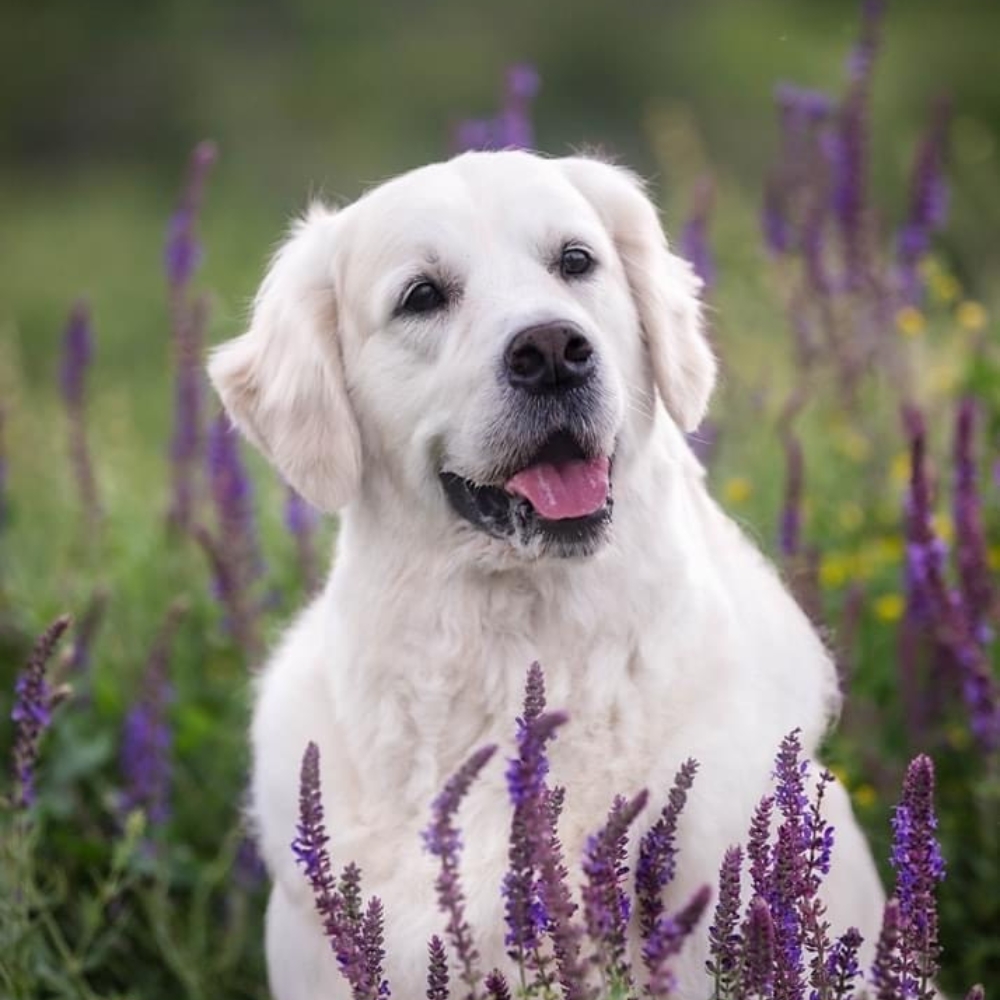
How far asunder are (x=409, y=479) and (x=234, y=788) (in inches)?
59.8

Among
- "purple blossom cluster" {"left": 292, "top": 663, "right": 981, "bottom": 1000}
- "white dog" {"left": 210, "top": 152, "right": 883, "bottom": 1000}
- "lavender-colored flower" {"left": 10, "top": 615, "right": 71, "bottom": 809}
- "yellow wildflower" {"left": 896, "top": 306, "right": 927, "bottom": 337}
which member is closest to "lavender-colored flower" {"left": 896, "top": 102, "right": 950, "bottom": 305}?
"yellow wildflower" {"left": 896, "top": 306, "right": 927, "bottom": 337}

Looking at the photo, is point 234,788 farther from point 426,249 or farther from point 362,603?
point 426,249

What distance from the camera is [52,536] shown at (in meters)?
5.36

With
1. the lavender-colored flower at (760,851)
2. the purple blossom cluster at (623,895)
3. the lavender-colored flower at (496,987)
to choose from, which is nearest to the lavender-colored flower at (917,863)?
the purple blossom cluster at (623,895)

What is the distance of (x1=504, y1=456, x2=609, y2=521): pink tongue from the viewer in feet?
9.08

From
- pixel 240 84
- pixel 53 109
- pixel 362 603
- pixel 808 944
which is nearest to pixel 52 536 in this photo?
pixel 362 603

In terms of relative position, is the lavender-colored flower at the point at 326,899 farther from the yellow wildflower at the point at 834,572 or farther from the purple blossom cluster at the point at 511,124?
the purple blossom cluster at the point at 511,124

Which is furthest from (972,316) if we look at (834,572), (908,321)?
(834,572)

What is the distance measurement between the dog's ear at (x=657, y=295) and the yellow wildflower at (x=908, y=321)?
5.52 ft

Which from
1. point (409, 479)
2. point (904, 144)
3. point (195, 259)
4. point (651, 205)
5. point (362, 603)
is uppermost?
point (904, 144)

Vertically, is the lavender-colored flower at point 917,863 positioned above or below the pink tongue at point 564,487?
below

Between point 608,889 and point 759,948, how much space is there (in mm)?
188

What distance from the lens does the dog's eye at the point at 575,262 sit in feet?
9.56

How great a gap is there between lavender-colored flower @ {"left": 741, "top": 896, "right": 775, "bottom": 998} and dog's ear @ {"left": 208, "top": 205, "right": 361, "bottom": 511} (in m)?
1.23
